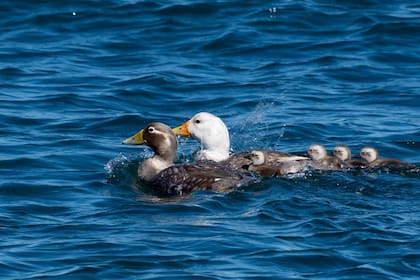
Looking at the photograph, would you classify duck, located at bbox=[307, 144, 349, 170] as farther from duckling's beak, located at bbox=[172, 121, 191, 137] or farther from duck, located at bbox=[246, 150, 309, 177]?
duckling's beak, located at bbox=[172, 121, 191, 137]

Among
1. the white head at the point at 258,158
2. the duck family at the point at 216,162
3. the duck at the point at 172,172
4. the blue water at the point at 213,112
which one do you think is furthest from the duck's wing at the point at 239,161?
the blue water at the point at 213,112

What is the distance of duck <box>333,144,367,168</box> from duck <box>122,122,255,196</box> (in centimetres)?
120

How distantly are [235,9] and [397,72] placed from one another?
433 cm

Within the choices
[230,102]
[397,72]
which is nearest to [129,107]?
[230,102]

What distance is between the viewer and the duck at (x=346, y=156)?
13844 mm

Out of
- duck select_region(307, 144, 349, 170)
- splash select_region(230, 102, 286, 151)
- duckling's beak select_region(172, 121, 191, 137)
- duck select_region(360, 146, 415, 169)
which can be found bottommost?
splash select_region(230, 102, 286, 151)

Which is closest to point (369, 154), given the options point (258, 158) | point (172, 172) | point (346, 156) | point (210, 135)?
point (346, 156)

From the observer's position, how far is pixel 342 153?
551 inches

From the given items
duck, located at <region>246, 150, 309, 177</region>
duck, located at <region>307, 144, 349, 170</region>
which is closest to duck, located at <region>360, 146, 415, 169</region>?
duck, located at <region>307, 144, 349, 170</region>

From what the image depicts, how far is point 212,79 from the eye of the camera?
61.4 feet

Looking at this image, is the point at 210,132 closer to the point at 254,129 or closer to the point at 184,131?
the point at 184,131

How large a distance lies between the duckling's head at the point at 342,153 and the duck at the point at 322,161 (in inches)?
5.0

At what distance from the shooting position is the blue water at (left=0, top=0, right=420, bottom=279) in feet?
35.9

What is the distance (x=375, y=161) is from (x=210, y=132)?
6.01 feet
